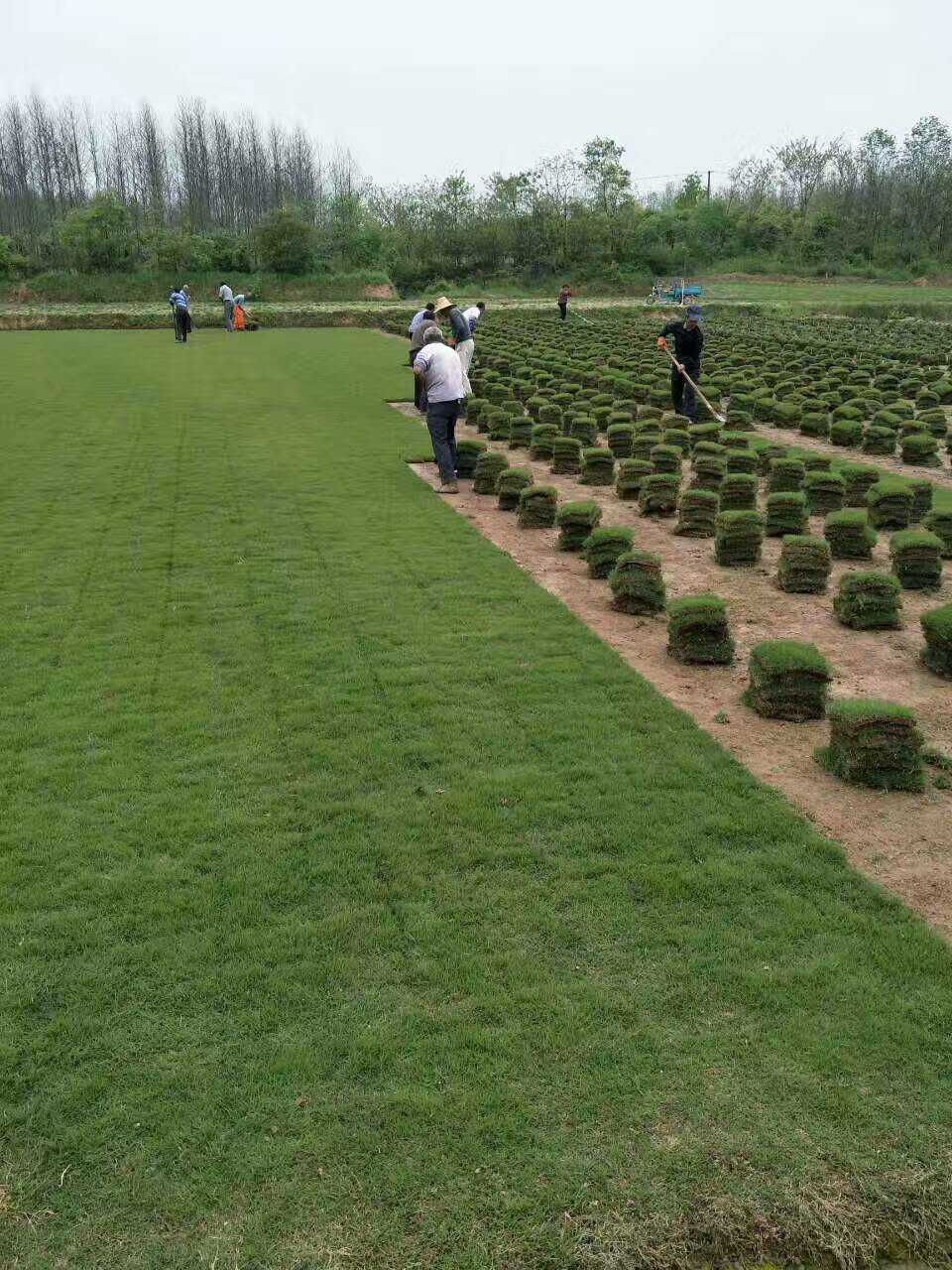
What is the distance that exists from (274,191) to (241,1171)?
111484 millimetres

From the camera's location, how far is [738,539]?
35.5ft

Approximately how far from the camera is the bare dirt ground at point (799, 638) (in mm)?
5555

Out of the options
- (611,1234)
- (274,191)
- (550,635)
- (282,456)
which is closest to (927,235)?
(274,191)

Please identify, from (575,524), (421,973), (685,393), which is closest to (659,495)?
(575,524)

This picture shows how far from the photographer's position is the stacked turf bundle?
1314 cm

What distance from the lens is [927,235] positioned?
86250 mm

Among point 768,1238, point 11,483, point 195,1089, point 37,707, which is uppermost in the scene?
point 11,483

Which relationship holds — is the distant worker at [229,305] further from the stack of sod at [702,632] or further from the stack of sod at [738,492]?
the stack of sod at [702,632]

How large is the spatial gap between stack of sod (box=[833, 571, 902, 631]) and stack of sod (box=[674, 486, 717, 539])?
320 cm

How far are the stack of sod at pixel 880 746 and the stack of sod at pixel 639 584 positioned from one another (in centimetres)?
321

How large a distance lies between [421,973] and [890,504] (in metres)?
9.96

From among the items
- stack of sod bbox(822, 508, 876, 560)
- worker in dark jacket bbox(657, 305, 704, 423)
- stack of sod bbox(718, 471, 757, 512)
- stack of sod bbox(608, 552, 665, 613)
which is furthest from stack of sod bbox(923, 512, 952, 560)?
worker in dark jacket bbox(657, 305, 704, 423)

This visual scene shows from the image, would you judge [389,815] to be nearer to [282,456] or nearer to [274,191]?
[282,456]

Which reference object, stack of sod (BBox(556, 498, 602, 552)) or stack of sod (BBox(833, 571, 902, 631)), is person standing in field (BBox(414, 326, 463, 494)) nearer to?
stack of sod (BBox(556, 498, 602, 552))
